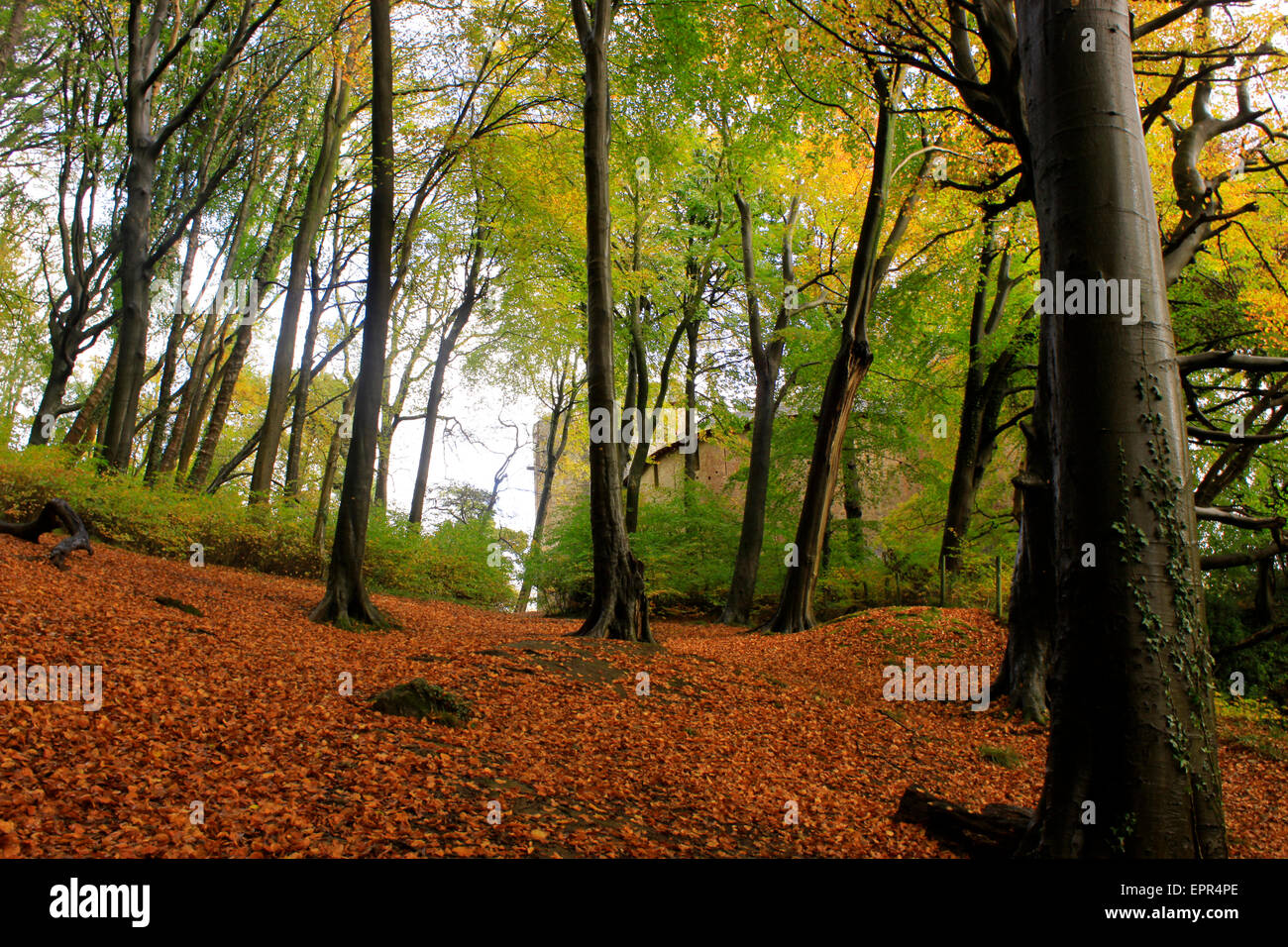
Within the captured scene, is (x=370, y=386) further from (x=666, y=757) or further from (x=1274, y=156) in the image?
(x=1274, y=156)

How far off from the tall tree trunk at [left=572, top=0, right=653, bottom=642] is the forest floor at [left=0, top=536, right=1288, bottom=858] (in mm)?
842

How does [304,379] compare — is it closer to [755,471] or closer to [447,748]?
[755,471]

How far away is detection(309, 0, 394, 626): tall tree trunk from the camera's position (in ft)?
28.9

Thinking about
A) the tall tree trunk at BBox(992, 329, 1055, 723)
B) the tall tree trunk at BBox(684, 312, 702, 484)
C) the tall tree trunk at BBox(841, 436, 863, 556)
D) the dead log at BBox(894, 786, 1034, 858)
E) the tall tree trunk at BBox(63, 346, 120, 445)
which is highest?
the tall tree trunk at BBox(684, 312, 702, 484)

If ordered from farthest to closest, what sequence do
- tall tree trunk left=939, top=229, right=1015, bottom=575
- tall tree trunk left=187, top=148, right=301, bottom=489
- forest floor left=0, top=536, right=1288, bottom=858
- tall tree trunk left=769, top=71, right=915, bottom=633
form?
tall tree trunk left=187, top=148, right=301, bottom=489
tall tree trunk left=939, top=229, right=1015, bottom=575
tall tree trunk left=769, top=71, right=915, bottom=633
forest floor left=0, top=536, right=1288, bottom=858

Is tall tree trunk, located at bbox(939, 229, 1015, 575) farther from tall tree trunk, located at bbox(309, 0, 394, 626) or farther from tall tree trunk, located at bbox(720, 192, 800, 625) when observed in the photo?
tall tree trunk, located at bbox(309, 0, 394, 626)

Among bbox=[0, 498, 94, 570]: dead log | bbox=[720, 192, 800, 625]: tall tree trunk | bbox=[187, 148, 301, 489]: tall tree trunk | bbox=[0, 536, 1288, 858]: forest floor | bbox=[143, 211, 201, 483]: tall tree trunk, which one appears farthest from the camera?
bbox=[143, 211, 201, 483]: tall tree trunk

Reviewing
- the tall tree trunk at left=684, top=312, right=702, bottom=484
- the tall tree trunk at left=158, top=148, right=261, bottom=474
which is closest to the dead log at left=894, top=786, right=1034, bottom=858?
the tall tree trunk at left=684, top=312, right=702, bottom=484

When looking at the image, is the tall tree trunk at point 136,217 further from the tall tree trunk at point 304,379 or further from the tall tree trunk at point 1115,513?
the tall tree trunk at point 1115,513

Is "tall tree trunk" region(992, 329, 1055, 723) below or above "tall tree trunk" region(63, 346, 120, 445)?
below

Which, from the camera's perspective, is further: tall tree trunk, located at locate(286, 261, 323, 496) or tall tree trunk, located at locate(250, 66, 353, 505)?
tall tree trunk, located at locate(286, 261, 323, 496)

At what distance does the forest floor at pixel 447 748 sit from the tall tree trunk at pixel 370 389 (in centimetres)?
54

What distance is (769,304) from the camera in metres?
17.8

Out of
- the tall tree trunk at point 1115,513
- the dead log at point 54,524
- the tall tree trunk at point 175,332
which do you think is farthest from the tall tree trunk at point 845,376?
the tall tree trunk at point 175,332
